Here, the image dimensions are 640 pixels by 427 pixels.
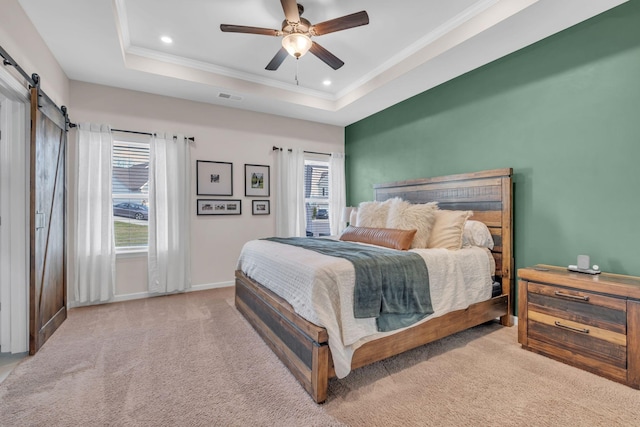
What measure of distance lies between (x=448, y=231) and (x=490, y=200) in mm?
624

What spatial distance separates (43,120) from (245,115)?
2.53m

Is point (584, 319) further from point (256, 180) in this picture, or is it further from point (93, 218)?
point (93, 218)

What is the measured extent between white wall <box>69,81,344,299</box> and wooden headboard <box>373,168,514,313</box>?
2.53 metres

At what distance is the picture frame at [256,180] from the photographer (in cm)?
462

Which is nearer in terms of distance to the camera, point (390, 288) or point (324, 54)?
point (390, 288)

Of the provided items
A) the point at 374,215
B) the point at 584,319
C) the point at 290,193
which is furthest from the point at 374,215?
the point at 584,319

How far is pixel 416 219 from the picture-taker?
9.75ft

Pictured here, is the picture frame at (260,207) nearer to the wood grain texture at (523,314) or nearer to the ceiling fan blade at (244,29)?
the ceiling fan blade at (244,29)

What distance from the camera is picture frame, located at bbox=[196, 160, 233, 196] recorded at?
14.1 feet

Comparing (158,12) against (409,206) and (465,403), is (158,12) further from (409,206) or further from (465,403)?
(465,403)

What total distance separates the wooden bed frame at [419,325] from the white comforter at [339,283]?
0.07 m

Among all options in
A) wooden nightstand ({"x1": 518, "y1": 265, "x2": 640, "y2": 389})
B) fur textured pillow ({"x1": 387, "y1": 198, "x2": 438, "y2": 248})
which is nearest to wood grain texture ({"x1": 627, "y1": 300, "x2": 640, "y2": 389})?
wooden nightstand ({"x1": 518, "y1": 265, "x2": 640, "y2": 389})

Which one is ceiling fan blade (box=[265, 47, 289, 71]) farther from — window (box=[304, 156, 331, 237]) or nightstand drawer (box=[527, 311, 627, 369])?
nightstand drawer (box=[527, 311, 627, 369])

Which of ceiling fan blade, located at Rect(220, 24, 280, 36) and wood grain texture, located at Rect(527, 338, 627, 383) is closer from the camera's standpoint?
wood grain texture, located at Rect(527, 338, 627, 383)
